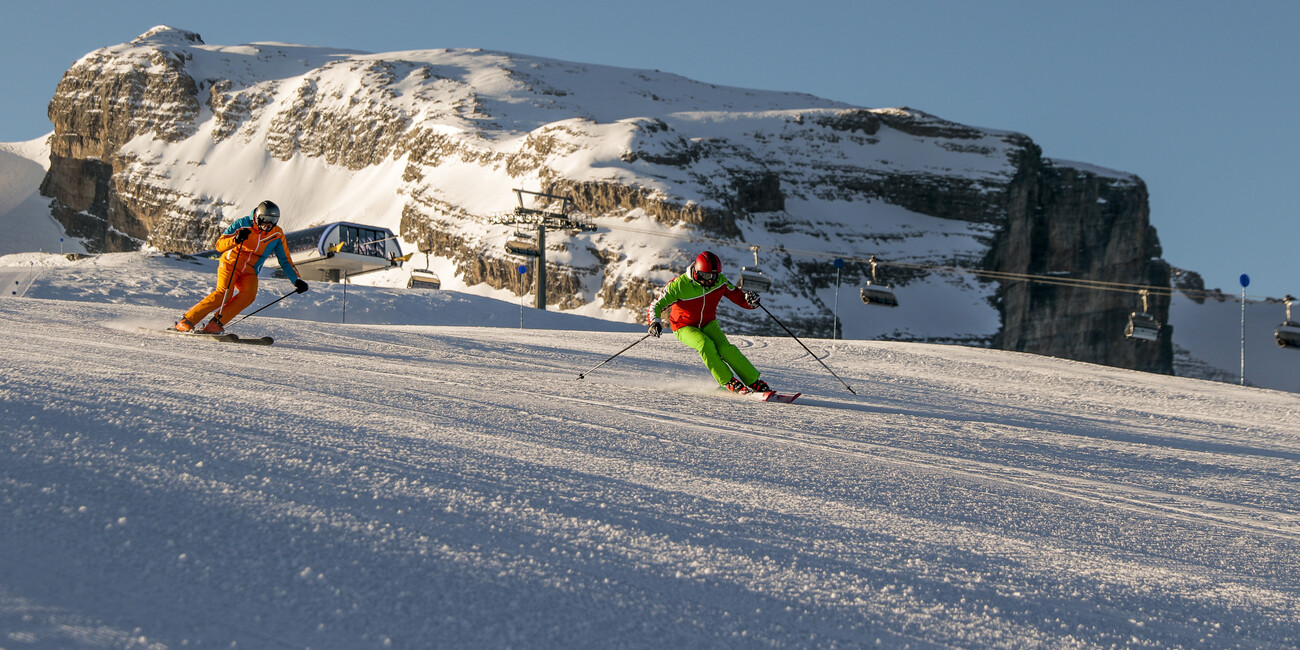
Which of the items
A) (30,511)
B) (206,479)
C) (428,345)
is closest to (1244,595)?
(206,479)

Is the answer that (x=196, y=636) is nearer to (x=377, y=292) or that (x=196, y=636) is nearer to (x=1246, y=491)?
(x=1246, y=491)

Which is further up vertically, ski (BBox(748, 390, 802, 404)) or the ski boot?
the ski boot

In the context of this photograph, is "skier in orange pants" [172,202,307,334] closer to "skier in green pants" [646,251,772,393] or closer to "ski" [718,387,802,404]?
"skier in green pants" [646,251,772,393]

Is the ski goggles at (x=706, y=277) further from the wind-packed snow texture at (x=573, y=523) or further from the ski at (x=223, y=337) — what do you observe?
the ski at (x=223, y=337)

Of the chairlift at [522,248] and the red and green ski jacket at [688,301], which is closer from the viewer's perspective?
the red and green ski jacket at [688,301]

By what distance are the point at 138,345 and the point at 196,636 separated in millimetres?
6916

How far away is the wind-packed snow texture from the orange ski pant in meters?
3.40

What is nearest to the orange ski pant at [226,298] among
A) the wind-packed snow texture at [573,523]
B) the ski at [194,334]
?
the ski at [194,334]

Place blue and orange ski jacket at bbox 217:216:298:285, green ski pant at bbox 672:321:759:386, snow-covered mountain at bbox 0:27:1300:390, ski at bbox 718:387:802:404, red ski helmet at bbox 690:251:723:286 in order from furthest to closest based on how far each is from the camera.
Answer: snow-covered mountain at bbox 0:27:1300:390
blue and orange ski jacket at bbox 217:216:298:285
red ski helmet at bbox 690:251:723:286
green ski pant at bbox 672:321:759:386
ski at bbox 718:387:802:404

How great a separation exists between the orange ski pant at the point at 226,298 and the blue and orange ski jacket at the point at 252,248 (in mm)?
79

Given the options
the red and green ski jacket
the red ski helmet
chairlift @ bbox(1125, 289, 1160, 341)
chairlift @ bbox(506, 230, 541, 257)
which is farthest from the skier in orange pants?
chairlift @ bbox(506, 230, 541, 257)

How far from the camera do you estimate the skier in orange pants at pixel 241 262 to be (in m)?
10.1

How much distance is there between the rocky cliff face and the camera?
8869 cm

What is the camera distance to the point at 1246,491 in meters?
5.17
